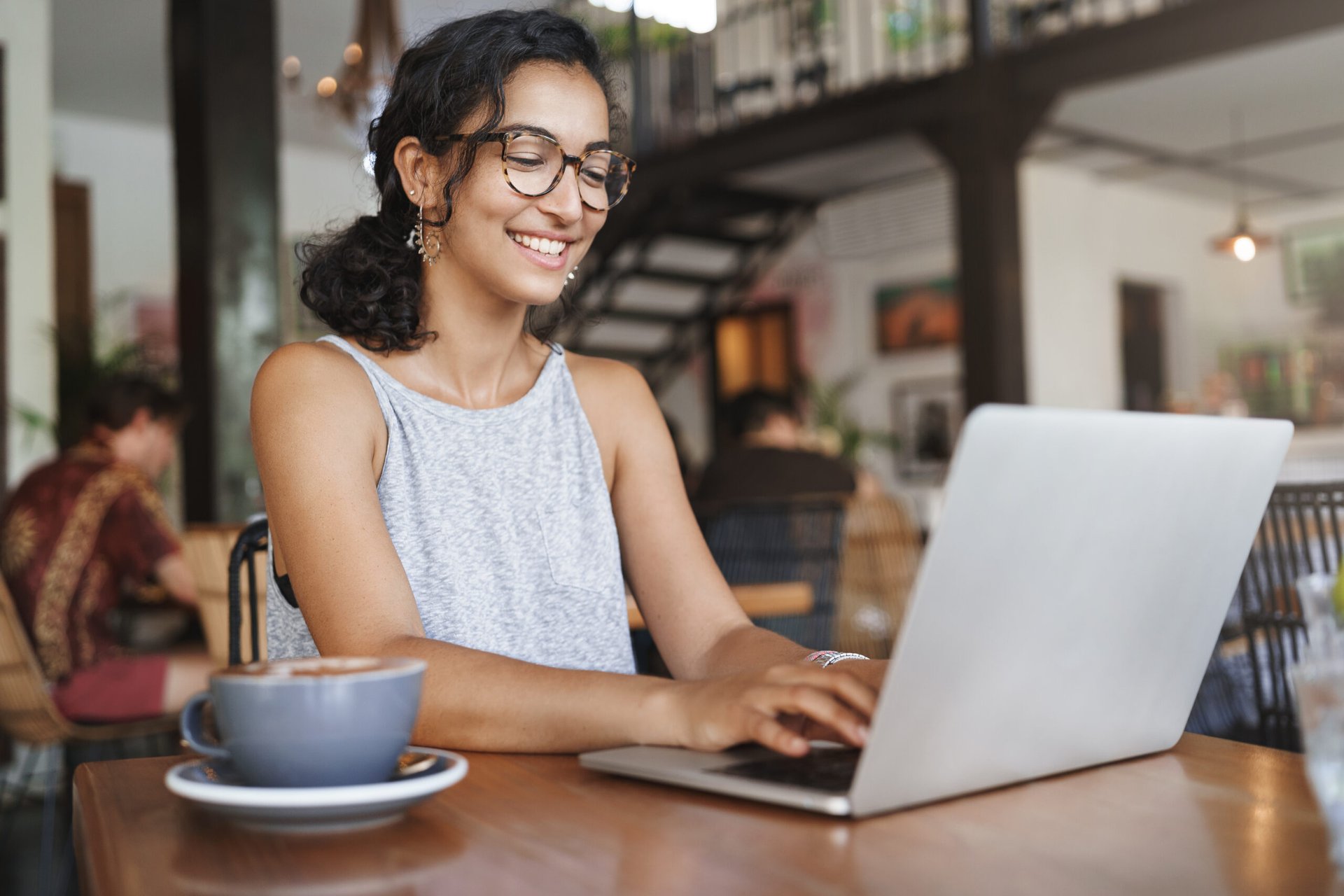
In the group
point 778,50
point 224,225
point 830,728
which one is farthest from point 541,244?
point 778,50

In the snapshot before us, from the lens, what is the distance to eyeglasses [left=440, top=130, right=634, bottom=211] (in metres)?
1.22

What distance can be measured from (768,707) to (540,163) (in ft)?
2.28

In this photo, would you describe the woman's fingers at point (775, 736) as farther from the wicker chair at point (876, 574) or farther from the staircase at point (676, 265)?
the staircase at point (676, 265)

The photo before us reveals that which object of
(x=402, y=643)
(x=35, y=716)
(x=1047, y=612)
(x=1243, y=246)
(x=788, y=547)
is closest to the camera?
(x=1047, y=612)

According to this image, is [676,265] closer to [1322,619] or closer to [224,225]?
[224,225]

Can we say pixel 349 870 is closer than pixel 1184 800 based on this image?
Yes

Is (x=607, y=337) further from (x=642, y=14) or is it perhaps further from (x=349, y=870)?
(x=349, y=870)

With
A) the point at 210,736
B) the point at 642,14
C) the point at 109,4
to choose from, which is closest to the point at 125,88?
the point at 109,4

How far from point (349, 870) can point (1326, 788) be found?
43 cm

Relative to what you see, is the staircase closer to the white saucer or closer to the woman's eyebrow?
the woman's eyebrow

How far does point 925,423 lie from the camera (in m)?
8.63

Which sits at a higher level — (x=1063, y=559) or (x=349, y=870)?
Answer: (x=1063, y=559)

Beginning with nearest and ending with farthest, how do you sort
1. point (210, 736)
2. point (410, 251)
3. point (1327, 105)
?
point (210, 736)
point (410, 251)
point (1327, 105)

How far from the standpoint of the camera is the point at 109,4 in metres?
6.16
